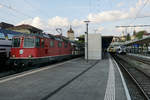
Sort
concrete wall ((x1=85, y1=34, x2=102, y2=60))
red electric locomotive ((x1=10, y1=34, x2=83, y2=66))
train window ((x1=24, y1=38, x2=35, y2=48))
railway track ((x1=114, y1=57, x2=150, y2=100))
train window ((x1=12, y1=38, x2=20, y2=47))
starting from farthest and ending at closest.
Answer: concrete wall ((x1=85, y1=34, x2=102, y2=60)), train window ((x1=12, y1=38, x2=20, y2=47)), train window ((x1=24, y1=38, x2=35, y2=48)), red electric locomotive ((x1=10, y1=34, x2=83, y2=66)), railway track ((x1=114, y1=57, x2=150, y2=100))

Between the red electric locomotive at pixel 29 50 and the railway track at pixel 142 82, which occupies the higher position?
the red electric locomotive at pixel 29 50

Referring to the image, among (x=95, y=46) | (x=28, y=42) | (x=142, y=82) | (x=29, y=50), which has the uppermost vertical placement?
(x=95, y=46)

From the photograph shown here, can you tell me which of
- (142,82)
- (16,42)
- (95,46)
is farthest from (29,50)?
(95,46)

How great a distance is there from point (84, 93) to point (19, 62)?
23.8 feet

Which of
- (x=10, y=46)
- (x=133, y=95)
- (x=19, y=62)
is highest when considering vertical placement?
(x=10, y=46)

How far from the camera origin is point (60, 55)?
17.7 m

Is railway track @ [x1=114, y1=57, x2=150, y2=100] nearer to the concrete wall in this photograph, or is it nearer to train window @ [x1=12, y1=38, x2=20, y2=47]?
train window @ [x1=12, y1=38, x2=20, y2=47]

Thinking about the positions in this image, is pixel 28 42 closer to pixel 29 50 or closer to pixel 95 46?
pixel 29 50

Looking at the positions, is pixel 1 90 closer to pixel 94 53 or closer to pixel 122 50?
pixel 94 53

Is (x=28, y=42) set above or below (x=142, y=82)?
above

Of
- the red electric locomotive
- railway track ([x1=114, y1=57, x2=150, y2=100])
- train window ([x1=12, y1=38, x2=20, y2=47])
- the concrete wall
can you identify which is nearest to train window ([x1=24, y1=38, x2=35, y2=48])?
the red electric locomotive

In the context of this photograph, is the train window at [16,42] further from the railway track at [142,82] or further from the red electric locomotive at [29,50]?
the railway track at [142,82]

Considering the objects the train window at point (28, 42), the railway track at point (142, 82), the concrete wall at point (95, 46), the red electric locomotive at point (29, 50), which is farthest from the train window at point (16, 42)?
the concrete wall at point (95, 46)

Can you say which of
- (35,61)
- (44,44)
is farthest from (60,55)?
(35,61)
